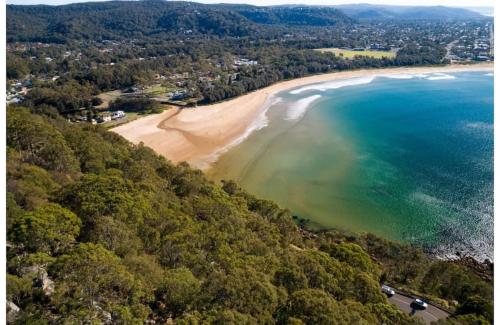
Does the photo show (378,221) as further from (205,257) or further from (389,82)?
(389,82)

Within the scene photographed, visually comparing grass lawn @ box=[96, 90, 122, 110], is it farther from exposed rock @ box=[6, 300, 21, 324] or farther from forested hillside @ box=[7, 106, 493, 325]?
exposed rock @ box=[6, 300, 21, 324]

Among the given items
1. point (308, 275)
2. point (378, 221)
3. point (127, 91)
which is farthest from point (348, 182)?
point (127, 91)

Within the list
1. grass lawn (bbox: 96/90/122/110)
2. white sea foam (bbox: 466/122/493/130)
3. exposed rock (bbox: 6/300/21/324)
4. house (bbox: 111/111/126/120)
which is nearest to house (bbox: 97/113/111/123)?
house (bbox: 111/111/126/120)

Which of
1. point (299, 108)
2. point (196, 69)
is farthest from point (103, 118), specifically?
point (196, 69)

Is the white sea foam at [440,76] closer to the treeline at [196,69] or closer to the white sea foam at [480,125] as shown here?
the treeline at [196,69]

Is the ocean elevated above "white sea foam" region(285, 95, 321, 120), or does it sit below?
below

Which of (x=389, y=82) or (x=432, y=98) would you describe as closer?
(x=432, y=98)
